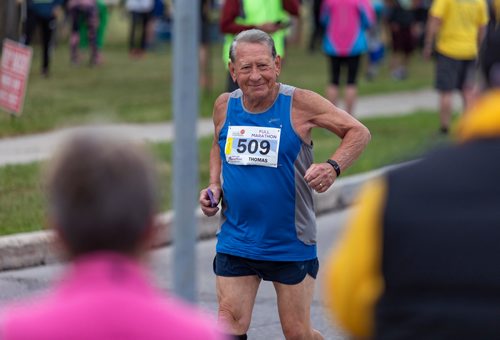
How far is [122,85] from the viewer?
66.5 ft

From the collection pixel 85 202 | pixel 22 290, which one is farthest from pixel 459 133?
pixel 22 290

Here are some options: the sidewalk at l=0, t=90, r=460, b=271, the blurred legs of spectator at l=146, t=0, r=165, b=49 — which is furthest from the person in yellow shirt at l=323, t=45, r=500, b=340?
the blurred legs of spectator at l=146, t=0, r=165, b=49

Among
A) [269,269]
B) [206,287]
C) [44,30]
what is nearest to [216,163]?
[269,269]

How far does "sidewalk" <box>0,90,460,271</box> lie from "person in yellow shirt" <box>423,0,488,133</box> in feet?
7.15

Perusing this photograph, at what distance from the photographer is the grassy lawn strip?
34.1ft

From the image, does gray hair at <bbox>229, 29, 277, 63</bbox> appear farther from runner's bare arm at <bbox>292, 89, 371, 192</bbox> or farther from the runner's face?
runner's bare arm at <bbox>292, 89, 371, 192</bbox>

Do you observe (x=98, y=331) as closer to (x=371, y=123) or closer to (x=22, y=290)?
(x=22, y=290)

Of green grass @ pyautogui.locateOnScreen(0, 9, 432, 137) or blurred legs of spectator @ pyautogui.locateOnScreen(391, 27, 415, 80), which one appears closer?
green grass @ pyautogui.locateOnScreen(0, 9, 432, 137)

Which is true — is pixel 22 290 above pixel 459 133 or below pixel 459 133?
below

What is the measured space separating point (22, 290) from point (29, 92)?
10.2 meters

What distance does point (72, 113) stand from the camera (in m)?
16.5

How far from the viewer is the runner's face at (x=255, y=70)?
19.8 ft

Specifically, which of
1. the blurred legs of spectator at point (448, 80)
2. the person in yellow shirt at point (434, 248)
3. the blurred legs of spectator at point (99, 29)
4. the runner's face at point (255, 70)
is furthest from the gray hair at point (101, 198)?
the blurred legs of spectator at point (99, 29)

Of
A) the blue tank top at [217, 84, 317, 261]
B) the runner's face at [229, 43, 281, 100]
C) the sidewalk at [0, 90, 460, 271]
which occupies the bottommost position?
the sidewalk at [0, 90, 460, 271]
